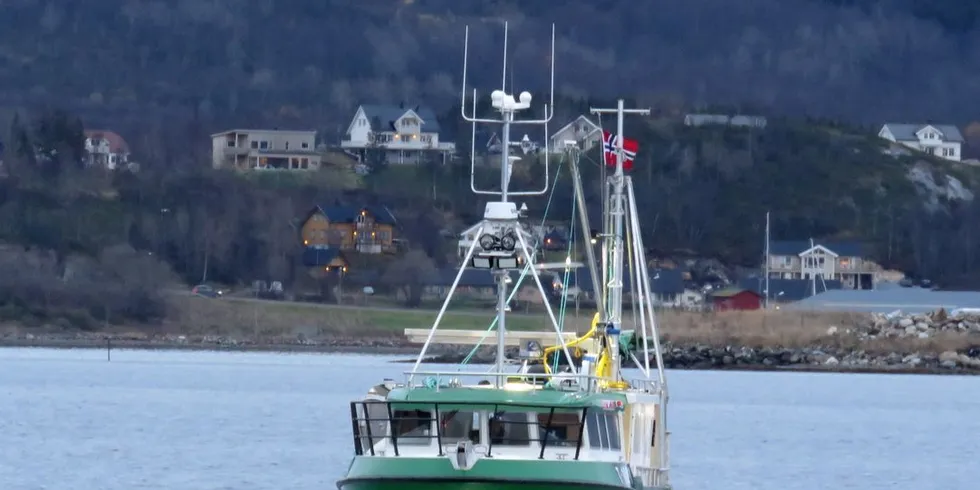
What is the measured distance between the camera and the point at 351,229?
18375cm

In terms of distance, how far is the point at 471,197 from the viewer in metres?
192

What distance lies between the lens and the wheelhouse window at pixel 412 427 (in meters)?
30.0

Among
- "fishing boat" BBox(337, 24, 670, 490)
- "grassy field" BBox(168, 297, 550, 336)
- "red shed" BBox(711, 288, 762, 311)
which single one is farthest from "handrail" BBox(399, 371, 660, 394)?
"red shed" BBox(711, 288, 762, 311)

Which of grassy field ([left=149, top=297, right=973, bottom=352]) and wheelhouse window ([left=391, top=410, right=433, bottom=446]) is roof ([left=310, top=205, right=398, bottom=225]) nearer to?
grassy field ([left=149, top=297, right=973, bottom=352])

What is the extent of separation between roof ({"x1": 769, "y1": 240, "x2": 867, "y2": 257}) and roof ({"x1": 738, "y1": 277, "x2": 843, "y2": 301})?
29.8 ft

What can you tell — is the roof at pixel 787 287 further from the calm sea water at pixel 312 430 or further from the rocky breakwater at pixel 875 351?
the calm sea water at pixel 312 430

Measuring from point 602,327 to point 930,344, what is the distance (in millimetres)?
92012

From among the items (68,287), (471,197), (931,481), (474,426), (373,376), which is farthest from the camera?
(471,197)

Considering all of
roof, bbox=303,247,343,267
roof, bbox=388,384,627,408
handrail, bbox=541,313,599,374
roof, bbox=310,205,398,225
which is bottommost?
roof, bbox=388,384,627,408

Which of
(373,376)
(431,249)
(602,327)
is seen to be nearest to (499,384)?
(602,327)

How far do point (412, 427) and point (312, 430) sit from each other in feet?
107

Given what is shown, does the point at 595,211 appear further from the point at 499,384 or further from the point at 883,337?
Result: the point at 499,384

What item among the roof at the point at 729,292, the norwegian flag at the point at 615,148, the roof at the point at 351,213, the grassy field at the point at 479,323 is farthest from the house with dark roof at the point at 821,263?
the norwegian flag at the point at 615,148

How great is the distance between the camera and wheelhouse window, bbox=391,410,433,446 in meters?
30.0
